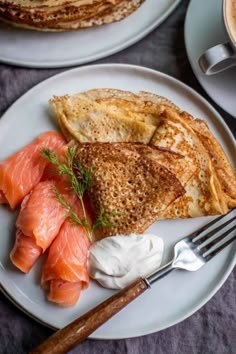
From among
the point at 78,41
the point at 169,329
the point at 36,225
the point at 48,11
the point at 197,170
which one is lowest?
the point at 169,329

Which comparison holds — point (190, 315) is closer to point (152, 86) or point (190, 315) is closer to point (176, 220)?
point (176, 220)

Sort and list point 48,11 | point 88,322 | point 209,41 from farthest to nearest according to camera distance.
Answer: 1. point 209,41
2. point 48,11
3. point 88,322

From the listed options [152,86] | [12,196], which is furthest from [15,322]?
[152,86]

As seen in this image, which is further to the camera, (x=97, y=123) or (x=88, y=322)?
(x=97, y=123)

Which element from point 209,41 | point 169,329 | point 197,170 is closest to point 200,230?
point 197,170

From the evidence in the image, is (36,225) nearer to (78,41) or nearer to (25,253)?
(25,253)

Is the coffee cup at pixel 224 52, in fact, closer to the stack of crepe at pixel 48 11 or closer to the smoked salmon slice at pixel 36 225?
the stack of crepe at pixel 48 11

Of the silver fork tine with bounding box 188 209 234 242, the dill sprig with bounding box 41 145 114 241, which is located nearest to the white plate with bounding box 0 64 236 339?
the silver fork tine with bounding box 188 209 234 242
